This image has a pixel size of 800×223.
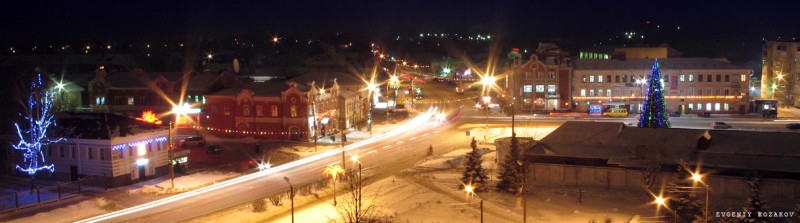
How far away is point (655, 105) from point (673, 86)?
2935cm

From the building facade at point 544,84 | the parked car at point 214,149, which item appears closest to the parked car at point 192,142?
the parked car at point 214,149

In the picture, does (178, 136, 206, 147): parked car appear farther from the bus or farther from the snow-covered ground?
the bus

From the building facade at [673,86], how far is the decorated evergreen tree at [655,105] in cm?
2612

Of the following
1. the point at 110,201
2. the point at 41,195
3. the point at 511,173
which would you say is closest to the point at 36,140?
the point at 41,195

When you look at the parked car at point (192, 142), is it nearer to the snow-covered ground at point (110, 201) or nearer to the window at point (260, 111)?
the window at point (260, 111)

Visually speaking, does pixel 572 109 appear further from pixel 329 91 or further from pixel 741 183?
pixel 741 183

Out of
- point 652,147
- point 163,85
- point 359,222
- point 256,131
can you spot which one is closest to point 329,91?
point 256,131

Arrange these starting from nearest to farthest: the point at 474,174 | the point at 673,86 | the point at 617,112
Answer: the point at 474,174 → the point at 617,112 → the point at 673,86

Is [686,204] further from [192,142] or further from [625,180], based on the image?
[192,142]

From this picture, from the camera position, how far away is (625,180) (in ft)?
115

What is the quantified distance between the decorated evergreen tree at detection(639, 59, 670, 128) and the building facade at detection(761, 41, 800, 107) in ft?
133

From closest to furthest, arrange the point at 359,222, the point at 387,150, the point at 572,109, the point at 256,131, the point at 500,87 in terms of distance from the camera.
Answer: the point at 359,222, the point at 387,150, the point at 256,131, the point at 572,109, the point at 500,87

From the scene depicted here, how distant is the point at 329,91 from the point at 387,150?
12.3 meters

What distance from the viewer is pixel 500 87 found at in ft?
319
